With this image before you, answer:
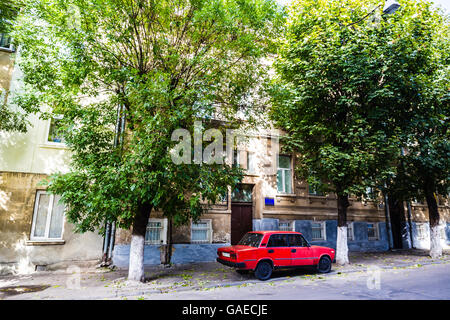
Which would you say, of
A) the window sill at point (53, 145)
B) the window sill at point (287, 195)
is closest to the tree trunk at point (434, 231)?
the window sill at point (287, 195)

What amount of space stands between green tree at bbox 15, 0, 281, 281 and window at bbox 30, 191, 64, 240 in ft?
10.0

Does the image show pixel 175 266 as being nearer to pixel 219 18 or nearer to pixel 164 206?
pixel 164 206

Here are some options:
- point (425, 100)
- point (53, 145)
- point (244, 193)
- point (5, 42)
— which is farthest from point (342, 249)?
point (5, 42)

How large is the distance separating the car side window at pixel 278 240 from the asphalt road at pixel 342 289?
1.15 meters

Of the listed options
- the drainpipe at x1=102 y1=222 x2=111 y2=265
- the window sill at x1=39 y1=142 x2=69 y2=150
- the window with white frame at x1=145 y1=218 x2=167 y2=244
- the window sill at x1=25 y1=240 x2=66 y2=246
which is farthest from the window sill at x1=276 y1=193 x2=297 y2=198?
the window sill at x1=39 y1=142 x2=69 y2=150

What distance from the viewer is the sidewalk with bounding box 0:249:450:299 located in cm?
717

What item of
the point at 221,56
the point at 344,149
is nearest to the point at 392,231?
the point at 344,149

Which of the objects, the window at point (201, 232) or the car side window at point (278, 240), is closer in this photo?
the car side window at point (278, 240)

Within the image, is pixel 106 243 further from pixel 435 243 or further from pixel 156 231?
pixel 435 243

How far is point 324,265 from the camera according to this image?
995 cm

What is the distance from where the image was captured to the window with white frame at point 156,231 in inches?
455

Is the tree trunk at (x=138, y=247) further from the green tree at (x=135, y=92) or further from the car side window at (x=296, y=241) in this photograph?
the car side window at (x=296, y=241)

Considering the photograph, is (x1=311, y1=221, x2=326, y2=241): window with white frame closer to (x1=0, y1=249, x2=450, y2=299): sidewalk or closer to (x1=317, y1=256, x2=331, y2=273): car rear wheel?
(x1=0, y1=249, x2=450, y2=299): sidewalk
